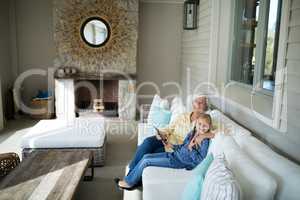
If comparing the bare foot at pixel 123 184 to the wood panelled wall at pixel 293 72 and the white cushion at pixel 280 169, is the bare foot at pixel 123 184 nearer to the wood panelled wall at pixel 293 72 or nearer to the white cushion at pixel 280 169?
the white cushion at pixel 280 169

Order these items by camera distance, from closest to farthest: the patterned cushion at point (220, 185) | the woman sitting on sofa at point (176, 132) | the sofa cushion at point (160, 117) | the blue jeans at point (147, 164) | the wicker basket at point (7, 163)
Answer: the patterned cushion at point (220, 185), the blue jeans at point (147, 164), the wicker basket at point (7, 163), the woman sitting on sofa at point (176, 132), the sofa cushion at point (160, 117)

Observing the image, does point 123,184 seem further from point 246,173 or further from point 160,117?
point 246,173

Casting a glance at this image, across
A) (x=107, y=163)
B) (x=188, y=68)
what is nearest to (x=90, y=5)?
(x=188, y=68)

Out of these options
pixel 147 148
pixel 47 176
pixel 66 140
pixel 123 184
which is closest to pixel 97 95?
pixel 66 140

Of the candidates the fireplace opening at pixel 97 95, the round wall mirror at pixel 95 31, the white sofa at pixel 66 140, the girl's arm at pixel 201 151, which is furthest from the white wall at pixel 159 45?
the girl's arm at pixel 201 151

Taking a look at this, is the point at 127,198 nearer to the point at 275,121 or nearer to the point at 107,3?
the point at 275,121

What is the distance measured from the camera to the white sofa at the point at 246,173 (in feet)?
4.66

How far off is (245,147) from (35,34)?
539cm

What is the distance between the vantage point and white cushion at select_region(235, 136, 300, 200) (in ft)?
4.68

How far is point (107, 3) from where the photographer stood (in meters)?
5.61

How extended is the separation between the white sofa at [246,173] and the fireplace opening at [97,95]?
141 inches

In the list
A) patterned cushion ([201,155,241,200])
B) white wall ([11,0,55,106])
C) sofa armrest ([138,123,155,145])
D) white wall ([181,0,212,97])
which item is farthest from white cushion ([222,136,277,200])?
white wall ([11,0,55,106])

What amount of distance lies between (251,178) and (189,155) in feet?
3.06

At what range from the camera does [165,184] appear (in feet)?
6.78
